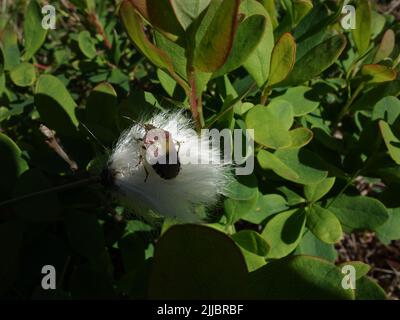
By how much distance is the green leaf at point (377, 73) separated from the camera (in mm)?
1200

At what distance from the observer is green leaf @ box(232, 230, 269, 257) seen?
1144 millimetres

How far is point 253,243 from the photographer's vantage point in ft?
3.80

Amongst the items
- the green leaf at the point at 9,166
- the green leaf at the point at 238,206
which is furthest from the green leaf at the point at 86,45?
the green leaf at the point at 238,206

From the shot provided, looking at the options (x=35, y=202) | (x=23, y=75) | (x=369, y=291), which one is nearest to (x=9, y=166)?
(x=35, y=202)

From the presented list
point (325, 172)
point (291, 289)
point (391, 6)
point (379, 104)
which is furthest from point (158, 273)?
point (391, 6)

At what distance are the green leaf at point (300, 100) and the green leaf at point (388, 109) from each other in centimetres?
17

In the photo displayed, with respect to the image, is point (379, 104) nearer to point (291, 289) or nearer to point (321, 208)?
point (321, 208)

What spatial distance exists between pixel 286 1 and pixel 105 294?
3.11 feet

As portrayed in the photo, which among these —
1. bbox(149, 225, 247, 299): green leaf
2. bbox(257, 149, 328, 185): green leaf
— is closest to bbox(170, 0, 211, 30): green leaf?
bbox(149, 225, 247, 299): green leaf

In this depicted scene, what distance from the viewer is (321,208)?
1313 millimetres

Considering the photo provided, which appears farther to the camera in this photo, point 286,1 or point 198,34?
point 286,1

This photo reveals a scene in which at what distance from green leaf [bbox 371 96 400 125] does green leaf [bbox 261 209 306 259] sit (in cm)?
35

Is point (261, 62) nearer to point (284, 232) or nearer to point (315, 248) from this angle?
point (284, 232)
